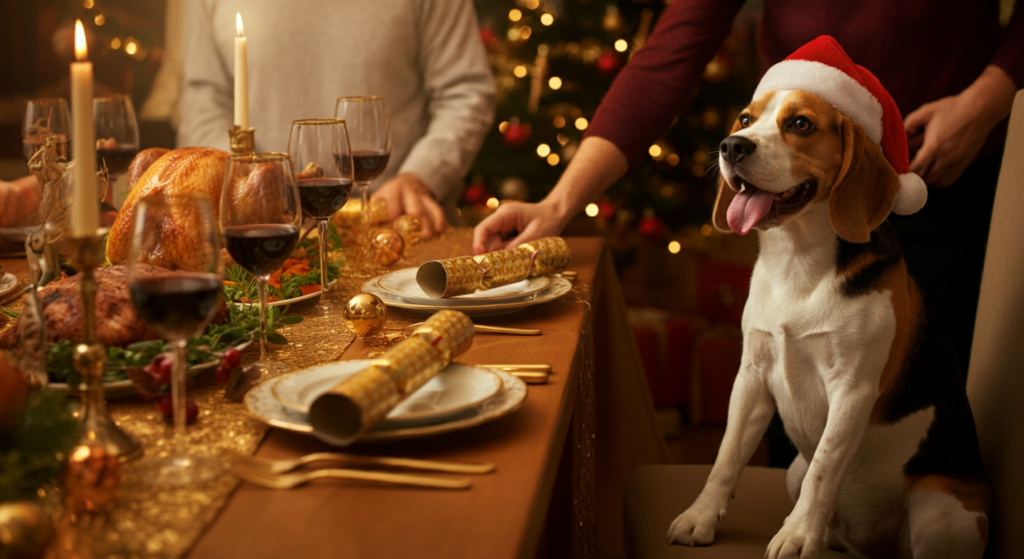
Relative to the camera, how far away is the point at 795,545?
1.08m

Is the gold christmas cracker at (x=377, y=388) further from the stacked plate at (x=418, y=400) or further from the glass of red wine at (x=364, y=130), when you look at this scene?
the glass of red wine at (x=364, y=130)

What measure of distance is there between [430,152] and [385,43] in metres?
0.41

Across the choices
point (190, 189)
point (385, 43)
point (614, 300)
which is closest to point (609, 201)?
point (385, 43)

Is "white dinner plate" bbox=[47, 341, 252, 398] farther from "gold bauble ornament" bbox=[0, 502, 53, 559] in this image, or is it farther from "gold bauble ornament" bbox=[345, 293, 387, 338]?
"gold bauble ornament" bbox=[0, 502, 53, 559]

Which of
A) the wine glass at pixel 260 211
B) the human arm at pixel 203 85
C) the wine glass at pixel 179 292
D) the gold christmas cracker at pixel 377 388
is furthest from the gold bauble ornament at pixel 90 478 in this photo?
the human arm at pixel 203 85

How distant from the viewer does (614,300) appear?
1.80 meters

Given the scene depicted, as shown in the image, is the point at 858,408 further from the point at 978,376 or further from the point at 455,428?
the point at 455,428

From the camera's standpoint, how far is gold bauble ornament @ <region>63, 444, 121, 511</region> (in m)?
0.65

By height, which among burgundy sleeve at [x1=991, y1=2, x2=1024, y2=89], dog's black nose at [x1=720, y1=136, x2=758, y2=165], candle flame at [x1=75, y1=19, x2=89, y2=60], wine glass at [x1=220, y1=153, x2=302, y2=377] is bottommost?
wine glass at [x1=220, y1=153, x2=302, y2=377]

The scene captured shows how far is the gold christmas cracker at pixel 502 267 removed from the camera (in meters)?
1.29

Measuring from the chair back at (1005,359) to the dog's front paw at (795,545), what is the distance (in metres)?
0.26

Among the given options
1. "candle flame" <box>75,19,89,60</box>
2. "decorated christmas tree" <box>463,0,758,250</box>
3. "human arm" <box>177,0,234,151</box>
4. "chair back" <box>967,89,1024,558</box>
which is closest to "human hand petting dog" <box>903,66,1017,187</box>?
"chair back" <box>967,89,1024,558</box>

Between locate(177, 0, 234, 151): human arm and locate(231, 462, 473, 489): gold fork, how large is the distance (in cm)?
199

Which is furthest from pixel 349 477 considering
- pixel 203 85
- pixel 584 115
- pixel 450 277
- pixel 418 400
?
pixel 584 115
